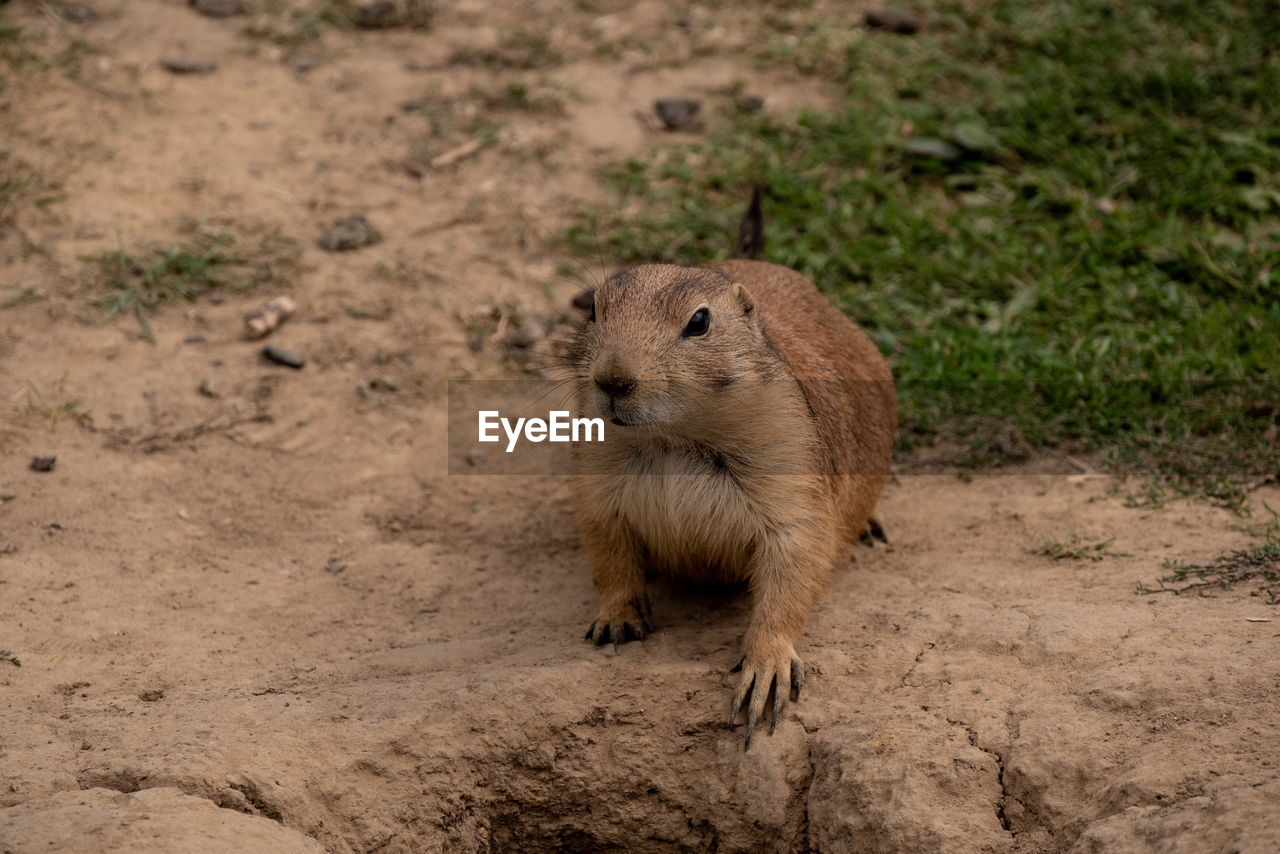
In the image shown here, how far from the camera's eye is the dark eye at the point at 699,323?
3969mm

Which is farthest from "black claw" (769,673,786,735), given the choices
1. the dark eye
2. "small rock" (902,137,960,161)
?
"small rock" (902,137,960,161)

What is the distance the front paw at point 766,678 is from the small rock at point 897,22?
585 cm

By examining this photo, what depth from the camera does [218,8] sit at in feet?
27.3

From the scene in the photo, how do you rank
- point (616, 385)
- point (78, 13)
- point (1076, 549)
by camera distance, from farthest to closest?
point (78, 13) → point (1076, 549) → point (616, 385)

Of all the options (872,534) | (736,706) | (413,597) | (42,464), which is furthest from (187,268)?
(736,706)

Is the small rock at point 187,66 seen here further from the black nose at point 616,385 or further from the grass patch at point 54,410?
the black nose at point 616,385

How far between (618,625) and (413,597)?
98 centimetres

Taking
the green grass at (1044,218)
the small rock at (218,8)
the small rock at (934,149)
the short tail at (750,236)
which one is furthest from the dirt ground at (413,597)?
the small rock at (934,149)

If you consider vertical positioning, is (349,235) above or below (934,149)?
below

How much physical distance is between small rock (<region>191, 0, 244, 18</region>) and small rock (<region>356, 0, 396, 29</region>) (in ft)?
2.66

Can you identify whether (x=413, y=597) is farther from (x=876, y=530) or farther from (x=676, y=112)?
(x=676, y=112)

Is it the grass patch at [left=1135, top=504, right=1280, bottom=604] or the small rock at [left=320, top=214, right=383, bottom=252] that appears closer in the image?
the grass patch at [left=1135, top=504, right=1280, bottom=604]

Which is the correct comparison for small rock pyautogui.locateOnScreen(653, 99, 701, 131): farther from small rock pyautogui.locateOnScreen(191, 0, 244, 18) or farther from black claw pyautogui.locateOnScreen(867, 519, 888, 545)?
black claw pyautogui.locateOnScreen(867, 519, 888, 545)

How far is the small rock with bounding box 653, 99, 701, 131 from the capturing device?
7.94 m
